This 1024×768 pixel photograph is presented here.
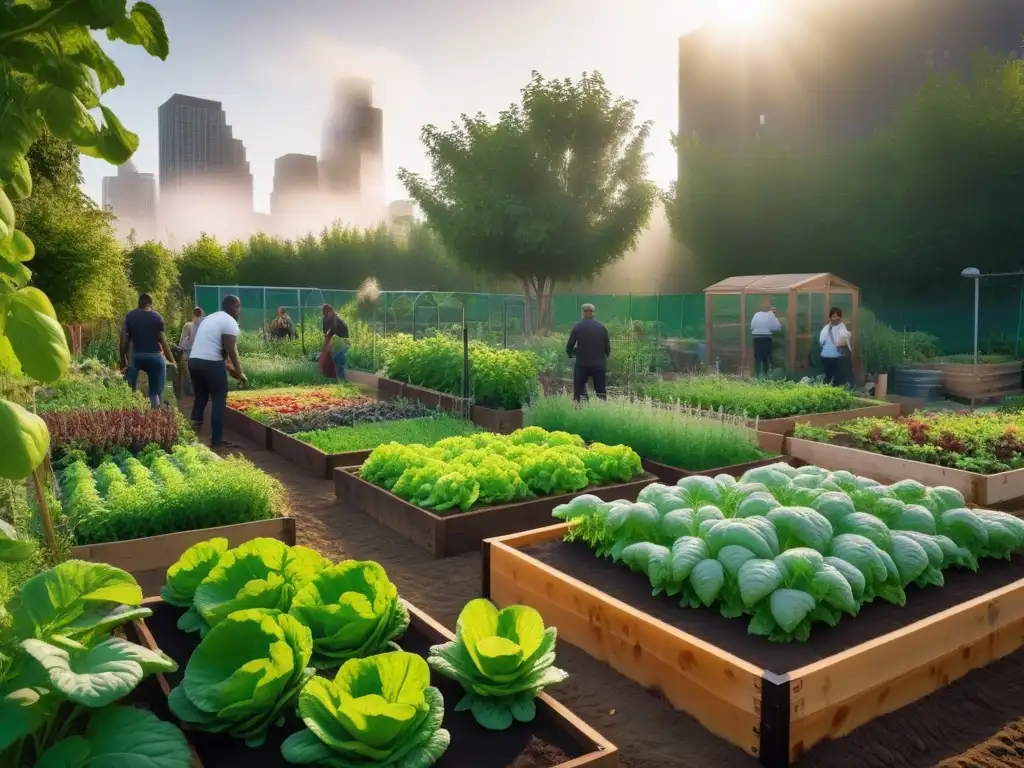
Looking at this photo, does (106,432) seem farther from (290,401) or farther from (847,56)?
(847,56)

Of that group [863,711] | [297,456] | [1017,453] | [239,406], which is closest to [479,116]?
[239,406]

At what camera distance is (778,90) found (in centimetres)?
3341

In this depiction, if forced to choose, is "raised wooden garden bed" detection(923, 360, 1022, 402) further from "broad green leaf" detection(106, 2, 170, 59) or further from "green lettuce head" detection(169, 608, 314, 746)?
"broad green leaf" detection(106, 2, 170, 59)

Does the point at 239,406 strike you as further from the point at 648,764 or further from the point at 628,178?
the point at 628,178

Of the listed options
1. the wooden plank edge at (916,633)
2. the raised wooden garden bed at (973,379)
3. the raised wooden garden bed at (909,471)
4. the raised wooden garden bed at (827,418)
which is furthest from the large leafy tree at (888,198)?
the wooden plank edge at (916,633)

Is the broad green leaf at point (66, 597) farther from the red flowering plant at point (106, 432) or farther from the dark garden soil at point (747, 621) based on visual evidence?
the red flowering plant at point (106, 432)

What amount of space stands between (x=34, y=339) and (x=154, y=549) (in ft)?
14.9

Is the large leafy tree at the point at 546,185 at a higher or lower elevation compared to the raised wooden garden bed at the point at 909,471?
higher

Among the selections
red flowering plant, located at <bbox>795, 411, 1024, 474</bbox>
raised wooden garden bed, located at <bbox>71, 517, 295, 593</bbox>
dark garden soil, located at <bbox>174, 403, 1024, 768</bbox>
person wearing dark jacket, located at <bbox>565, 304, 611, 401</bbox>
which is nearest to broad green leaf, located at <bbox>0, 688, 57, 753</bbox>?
dark garden soil, located at <bbox>174, 403, 1024, 768</bbox>

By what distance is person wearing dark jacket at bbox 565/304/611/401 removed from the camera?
10883 millimetres

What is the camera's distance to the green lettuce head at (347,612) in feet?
10.2

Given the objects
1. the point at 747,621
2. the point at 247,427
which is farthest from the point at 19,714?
the point at 247,427

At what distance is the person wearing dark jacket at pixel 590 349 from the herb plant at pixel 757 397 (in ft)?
2.70

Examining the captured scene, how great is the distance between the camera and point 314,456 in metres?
8.59
